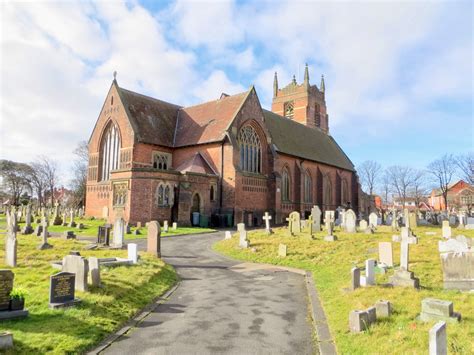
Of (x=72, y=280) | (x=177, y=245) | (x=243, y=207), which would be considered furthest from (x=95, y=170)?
(x=72, y=280)

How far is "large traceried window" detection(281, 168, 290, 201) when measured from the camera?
4062cm

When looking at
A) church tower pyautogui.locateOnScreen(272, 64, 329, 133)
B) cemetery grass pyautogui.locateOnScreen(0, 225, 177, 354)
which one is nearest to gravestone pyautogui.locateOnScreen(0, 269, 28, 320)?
cemetery grass pyautogui.locateOnScreen(0, 225, 177, 354)

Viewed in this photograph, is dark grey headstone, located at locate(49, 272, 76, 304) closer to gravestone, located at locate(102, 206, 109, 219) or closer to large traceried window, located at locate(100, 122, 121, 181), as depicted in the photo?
gravestone, located at locate(102, 206, 109, 219)

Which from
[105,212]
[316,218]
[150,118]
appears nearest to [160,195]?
[105,212]

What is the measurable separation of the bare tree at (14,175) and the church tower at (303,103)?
49.5 meters

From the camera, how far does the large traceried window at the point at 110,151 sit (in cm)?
3451

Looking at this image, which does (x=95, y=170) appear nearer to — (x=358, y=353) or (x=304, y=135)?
(x=304, y=135)

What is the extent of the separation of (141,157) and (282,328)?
27.2 m

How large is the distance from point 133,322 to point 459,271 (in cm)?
774

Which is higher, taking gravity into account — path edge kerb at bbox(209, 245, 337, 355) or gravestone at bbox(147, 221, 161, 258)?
gravestone at bbox(147, 221, 161, 258)

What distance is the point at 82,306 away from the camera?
25.3 feet

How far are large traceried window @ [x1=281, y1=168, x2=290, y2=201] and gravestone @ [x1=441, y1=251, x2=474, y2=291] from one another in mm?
31345

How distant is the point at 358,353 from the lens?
18.5 ft

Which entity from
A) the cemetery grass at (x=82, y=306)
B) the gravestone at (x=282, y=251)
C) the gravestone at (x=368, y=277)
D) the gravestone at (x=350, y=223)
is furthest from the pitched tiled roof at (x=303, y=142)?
the gravestone at (x=368, y=277)
